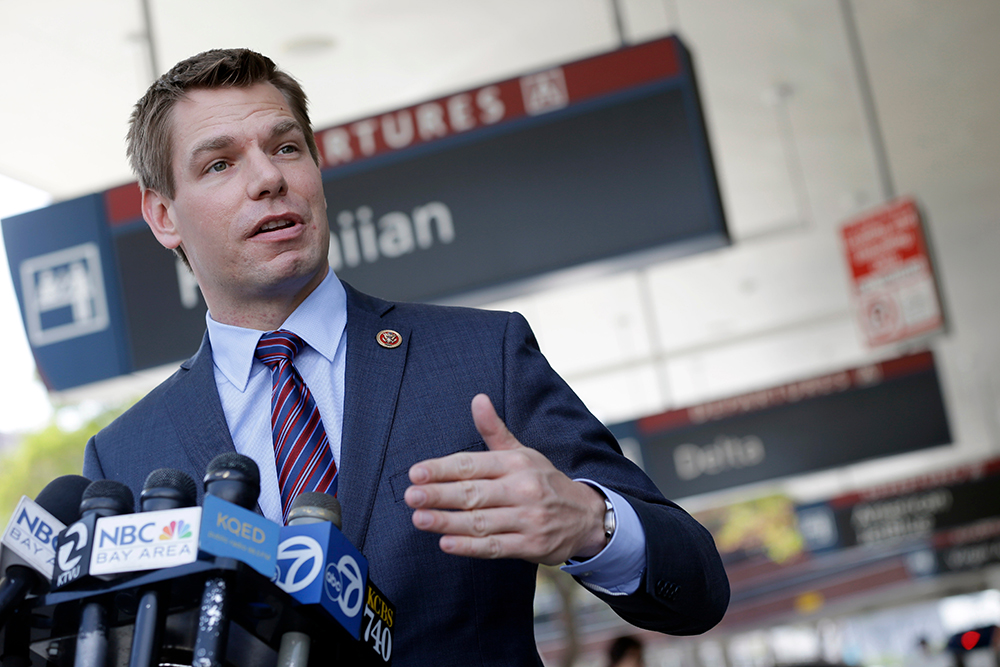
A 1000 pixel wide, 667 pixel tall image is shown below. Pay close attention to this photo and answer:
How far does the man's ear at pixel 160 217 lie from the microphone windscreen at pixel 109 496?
910mm

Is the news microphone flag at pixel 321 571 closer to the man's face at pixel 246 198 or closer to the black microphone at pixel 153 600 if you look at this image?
the black microphone at pixel 153 600

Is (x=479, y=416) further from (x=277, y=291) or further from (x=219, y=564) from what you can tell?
(x=277, y=291)

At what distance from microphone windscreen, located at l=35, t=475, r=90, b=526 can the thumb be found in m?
0.49

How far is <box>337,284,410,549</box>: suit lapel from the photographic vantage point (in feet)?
4.93


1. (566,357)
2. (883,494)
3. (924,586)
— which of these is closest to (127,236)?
(566,357)

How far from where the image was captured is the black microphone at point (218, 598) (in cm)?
102

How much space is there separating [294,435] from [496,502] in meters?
0.51

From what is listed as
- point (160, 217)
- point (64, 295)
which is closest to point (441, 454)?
point (160, 217)

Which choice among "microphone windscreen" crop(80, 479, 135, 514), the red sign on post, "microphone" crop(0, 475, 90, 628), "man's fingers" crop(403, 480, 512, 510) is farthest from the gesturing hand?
the red sign on post

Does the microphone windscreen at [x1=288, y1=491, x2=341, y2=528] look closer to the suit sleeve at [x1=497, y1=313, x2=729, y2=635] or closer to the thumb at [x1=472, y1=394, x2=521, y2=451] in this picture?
the thumb at [x1=472, y1=394, x2=521, y2=451]

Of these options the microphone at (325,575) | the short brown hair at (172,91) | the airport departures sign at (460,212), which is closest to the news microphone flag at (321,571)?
the microphone at (325,575)

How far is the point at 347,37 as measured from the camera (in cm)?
553

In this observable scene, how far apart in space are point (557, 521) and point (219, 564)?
39 centimetres

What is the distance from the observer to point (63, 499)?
1323 mm
